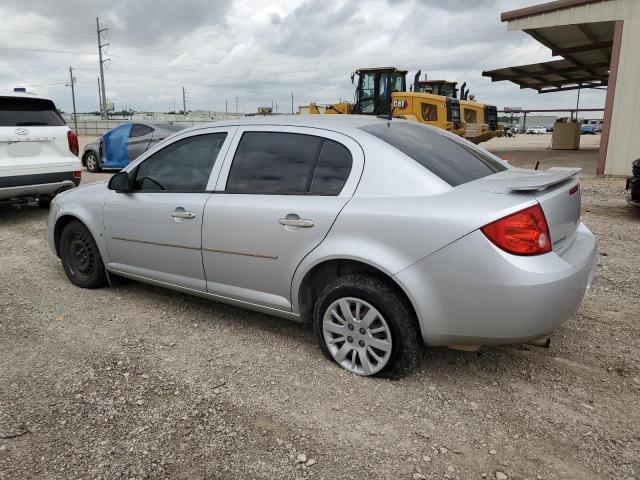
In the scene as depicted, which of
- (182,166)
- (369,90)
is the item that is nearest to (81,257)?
(182,166)

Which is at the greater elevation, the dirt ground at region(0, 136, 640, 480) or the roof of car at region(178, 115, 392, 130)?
the roof of car at region(178, 115, 392, 130)

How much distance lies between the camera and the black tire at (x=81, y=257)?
15.2ft

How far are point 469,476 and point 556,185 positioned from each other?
1.70 m

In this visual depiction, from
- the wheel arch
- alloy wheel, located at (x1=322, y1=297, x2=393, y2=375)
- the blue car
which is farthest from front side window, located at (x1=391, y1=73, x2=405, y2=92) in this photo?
alloy wheel, located at (x1=322, y1=297, x2=393, y2=375)

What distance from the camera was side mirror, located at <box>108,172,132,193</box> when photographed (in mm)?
4160

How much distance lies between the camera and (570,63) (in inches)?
871

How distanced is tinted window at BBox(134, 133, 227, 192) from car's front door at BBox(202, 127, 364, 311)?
22cm

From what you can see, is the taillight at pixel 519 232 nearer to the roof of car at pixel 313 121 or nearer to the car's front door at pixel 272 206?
the car's front door at pixel 272 206

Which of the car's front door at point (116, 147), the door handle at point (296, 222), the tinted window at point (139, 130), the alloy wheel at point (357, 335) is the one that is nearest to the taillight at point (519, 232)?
the alloy wheel at point (357, 335)

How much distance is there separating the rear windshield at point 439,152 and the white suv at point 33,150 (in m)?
5.91

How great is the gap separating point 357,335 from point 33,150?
6.45 meters

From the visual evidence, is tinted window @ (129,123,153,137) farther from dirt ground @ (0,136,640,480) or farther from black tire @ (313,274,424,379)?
black tire @ (313,274,424,379)

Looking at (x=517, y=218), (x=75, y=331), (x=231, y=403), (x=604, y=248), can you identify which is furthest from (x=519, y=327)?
(x=604, y=248)

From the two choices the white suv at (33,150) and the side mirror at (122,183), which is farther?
the white suv at (33,150)
